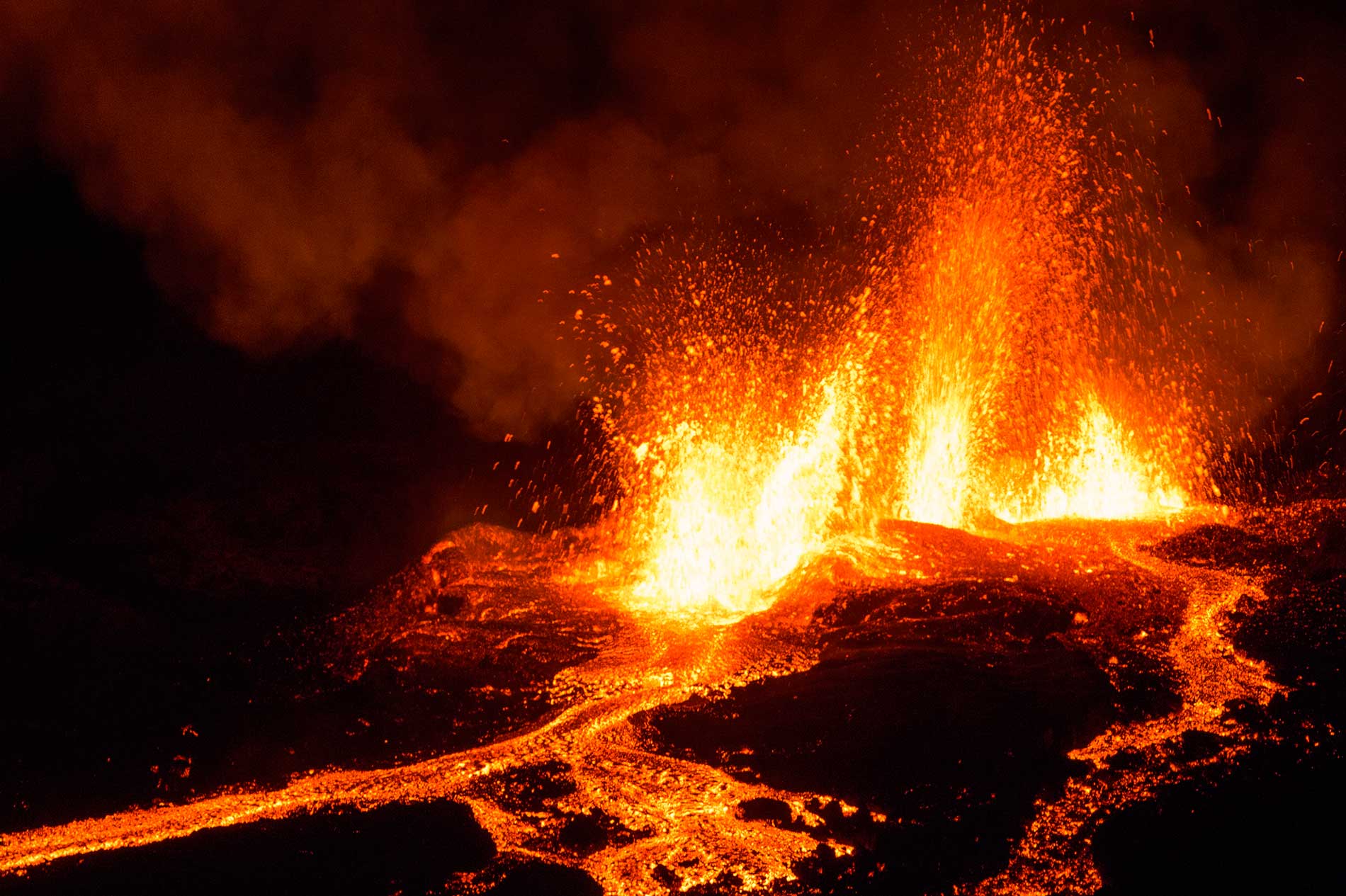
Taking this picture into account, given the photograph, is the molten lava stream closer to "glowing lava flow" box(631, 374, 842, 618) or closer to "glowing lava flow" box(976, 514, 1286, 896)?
"glowing lava flow" box(976, 514, 1286, 896)

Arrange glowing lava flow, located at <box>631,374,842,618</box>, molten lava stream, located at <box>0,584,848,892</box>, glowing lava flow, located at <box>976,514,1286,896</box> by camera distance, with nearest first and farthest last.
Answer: glowing lava flow, located at <box>976,514,1286,896</box> < molten lava stream, located at <box>0,584,848,892</box> < glowing lava flow, located at <box>631,374,842,618</box>

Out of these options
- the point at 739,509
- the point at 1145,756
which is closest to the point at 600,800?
the point at 1145,756

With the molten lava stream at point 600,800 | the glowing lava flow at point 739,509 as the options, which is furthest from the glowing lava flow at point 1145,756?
the glowing lava flow at point 739,509

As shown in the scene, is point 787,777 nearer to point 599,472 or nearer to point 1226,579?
point 1226,579

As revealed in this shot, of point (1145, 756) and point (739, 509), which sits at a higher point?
point (739, 509)

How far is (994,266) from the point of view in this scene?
38.6 feet

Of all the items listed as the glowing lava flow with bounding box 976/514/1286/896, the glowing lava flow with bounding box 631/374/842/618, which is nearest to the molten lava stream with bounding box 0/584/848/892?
the glowing lava flow with bounding box 976/514/1286/896

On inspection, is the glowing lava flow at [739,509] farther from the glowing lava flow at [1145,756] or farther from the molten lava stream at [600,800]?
the glowing lava flow at [1145,756]

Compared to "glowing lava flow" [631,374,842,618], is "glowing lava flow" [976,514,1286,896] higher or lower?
lower

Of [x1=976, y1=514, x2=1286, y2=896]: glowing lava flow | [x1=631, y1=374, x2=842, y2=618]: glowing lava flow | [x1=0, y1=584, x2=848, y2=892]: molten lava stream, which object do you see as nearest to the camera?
[x1=976, y1=514, x2=1286, y2=896]: glowing lava flow

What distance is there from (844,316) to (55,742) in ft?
31.0

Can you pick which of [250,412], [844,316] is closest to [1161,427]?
[844,316]

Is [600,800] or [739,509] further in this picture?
[739,509]

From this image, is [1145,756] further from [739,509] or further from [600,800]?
[739,509]
